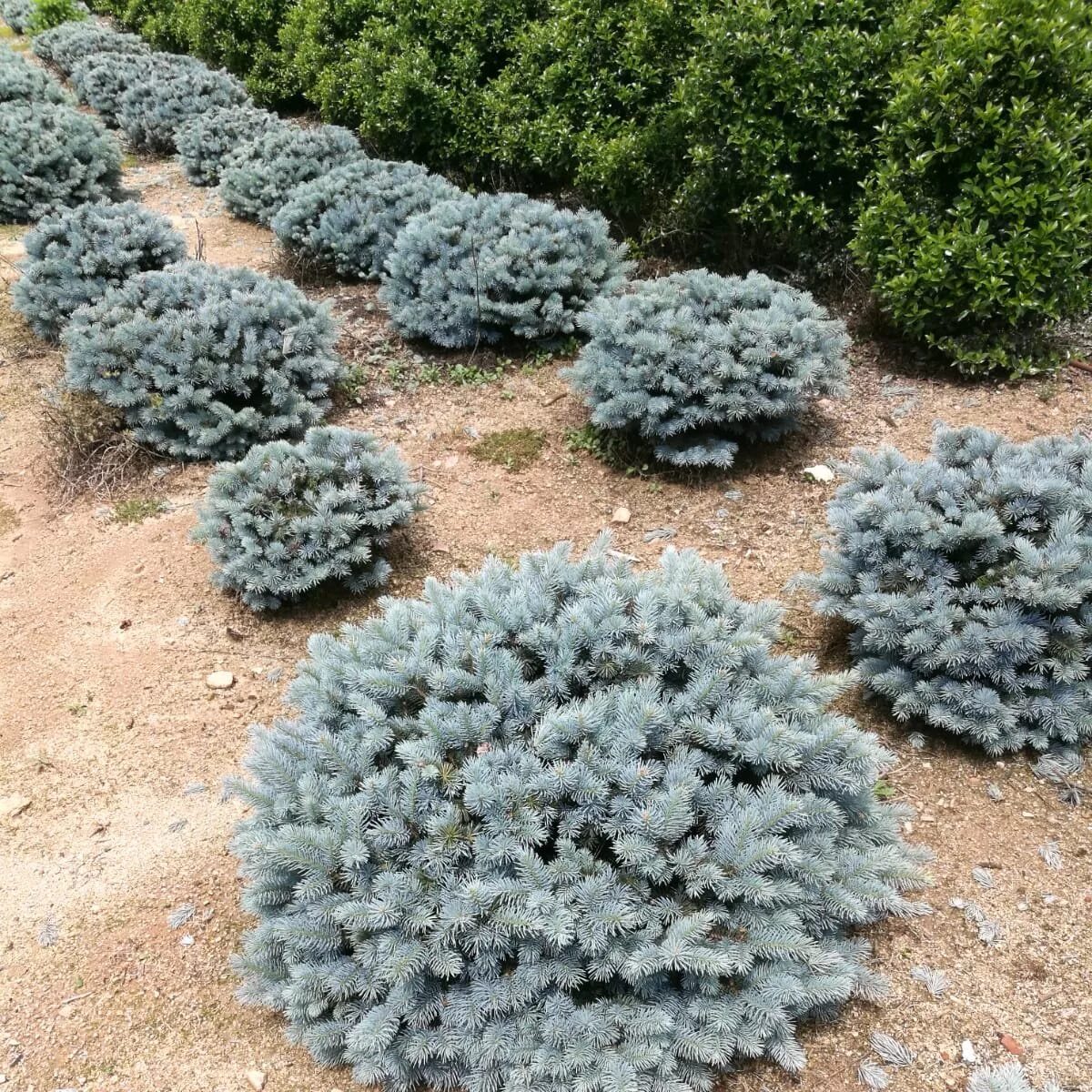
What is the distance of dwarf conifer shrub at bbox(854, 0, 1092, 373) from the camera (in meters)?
4.14

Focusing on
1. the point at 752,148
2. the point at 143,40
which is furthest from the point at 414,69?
the point at 143,40

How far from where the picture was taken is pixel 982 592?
2.82m

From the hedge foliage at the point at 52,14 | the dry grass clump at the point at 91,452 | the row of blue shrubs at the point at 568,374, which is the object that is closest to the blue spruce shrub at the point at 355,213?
the row of blue shrubs at the point at 568,374

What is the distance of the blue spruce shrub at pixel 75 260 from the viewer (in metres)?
5.70

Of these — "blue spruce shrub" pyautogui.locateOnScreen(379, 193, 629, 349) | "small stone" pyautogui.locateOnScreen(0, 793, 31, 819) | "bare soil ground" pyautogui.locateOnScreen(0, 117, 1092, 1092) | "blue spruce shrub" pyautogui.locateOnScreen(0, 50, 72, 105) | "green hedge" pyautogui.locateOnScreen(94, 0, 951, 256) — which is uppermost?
"green hedge" pyautogui.locateOnScreen(94, 0, 951, 256)

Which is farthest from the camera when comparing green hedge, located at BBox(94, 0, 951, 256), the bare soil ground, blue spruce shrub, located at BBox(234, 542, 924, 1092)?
green hedge, located at BBox(94, 0, 951, 256)

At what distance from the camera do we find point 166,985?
2.52 m

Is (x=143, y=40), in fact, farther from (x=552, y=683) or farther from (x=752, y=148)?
(x=552, y=683)


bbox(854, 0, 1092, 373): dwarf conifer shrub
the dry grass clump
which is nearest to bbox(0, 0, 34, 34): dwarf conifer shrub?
the dry grass clump

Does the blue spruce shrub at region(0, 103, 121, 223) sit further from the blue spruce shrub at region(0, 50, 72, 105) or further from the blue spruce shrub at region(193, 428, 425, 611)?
the blue spruce shrub at region(193, 428, 425, 611)

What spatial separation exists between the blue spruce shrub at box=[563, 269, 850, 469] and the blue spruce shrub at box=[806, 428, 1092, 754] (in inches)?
46.7

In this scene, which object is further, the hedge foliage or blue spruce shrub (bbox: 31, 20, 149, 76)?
the hedge foliage

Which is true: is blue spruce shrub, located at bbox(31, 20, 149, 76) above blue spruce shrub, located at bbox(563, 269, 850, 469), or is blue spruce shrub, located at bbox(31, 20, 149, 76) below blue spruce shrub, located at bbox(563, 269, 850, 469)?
below

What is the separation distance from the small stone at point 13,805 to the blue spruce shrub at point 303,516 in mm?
1121
